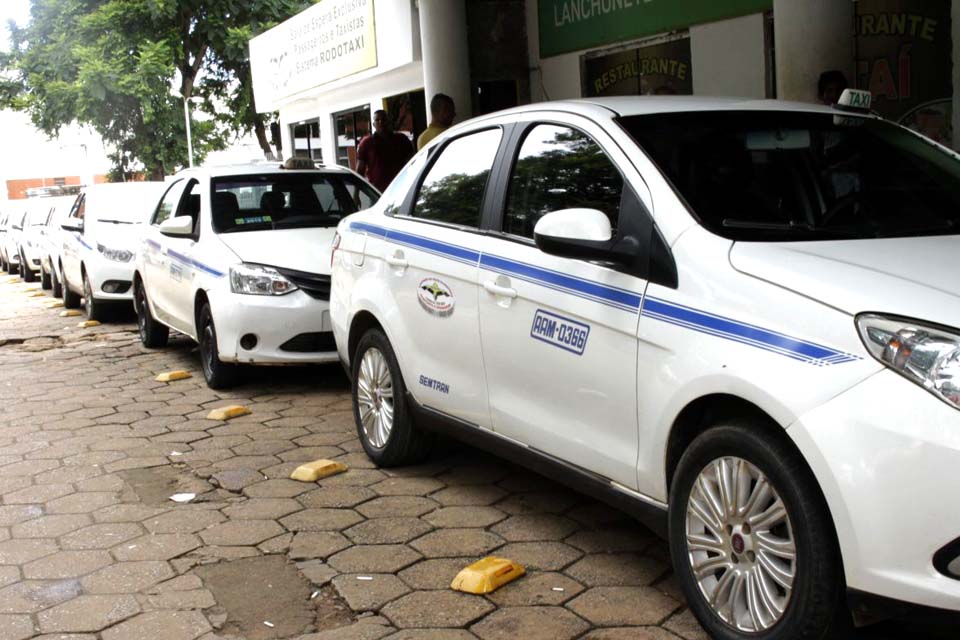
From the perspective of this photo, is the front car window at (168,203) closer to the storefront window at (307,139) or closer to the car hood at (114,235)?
the car hood at (114,235)

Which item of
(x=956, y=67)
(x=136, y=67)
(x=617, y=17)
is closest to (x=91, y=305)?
(x=617, y=17)

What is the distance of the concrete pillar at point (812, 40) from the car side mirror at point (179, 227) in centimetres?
467

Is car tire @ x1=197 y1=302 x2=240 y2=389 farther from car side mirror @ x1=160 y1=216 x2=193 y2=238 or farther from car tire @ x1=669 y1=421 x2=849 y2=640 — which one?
car tire @ x1=669 y1=421 x2=849 y2=640

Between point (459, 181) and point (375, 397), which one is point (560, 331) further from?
point (375, 397)

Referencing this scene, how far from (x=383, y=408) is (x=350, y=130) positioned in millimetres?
15742

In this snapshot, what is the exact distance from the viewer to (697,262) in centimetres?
343

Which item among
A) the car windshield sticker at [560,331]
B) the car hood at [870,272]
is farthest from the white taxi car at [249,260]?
the car hood at [870,272]

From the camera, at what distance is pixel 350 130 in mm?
20656

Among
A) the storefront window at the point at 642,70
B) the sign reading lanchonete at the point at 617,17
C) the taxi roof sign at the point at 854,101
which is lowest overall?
the taxi roof sign at the point at 854,101

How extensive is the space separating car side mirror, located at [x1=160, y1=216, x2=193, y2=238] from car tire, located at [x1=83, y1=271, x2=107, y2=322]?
15.1ft

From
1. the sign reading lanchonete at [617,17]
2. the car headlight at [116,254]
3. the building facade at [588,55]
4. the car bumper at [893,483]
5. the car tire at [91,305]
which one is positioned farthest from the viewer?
the car tire at [91,305]

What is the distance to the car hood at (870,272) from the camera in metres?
2.89

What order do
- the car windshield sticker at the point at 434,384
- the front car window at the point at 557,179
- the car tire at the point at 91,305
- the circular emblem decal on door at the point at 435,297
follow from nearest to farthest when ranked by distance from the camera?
1. the front car window at the point at 557,179
2. the circular emblem decal on door at the point at 435,297
3. the car windshield sticker at the point at 434,384
4. the car tire at the point at 91,305

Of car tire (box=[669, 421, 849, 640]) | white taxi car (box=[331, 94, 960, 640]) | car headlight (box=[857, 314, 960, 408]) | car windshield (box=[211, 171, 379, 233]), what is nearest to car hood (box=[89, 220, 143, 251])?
car windshield (box=[211, 171, 379, 233])
